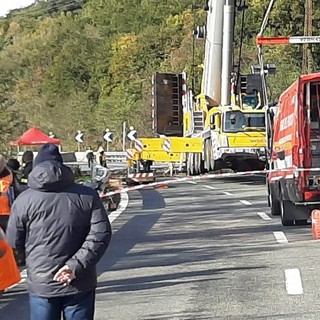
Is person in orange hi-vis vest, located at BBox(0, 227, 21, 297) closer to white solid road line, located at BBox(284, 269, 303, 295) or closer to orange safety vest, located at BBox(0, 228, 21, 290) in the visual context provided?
orange safety vest, located at BBox(0, 228, 21, 290)

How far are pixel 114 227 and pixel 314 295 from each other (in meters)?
8.61

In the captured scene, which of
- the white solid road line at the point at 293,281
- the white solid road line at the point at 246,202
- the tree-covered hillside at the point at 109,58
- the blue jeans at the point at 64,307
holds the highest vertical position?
the tree-covered hillside at the point at 109,58

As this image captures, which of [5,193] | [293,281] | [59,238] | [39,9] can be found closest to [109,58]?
[39,9]

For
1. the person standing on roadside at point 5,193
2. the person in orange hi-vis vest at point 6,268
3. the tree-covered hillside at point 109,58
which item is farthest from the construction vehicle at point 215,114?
the person in orange hi-vis vest at point 6,268

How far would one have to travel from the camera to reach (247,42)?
65.2 metres

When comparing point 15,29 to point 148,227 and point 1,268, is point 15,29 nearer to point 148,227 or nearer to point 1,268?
point 148,227

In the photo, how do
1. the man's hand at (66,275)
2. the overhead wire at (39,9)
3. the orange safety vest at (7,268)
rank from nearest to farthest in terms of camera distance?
the man's hand at (66,275)
the orange safety vest at (7,268)
the overhead wire at (39,9)

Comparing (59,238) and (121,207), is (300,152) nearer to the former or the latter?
(121,207)

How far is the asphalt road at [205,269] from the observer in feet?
30.7

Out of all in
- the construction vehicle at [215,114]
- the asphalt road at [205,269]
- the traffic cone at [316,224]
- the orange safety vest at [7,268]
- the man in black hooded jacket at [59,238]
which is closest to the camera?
the man in black hooded jacket at [59,238]

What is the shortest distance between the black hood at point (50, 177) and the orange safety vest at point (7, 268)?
144 centimetres

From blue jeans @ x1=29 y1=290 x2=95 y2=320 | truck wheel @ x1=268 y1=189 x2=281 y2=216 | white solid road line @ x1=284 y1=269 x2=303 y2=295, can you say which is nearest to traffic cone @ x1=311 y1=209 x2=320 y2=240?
white solid road line @ x1=284 y1=269 x2=303 y2=295

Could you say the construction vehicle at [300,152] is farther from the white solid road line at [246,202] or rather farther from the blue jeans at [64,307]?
the blue jeans at [64,307]

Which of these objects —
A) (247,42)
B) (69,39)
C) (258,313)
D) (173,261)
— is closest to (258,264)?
(173,261)
